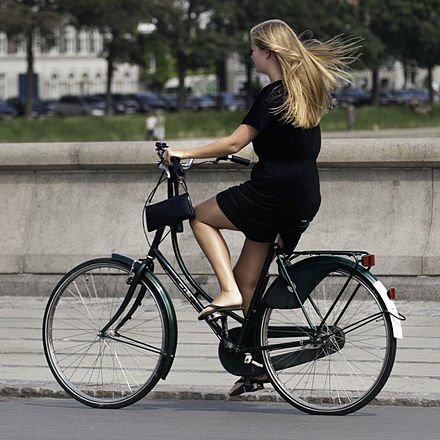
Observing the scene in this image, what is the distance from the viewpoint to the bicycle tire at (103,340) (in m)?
5.48

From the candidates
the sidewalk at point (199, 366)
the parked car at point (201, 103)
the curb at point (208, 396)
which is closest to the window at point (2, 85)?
the parked car at point (201, 103)

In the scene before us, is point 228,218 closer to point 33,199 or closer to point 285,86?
point 285,86

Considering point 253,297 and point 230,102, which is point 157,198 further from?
point 230,102

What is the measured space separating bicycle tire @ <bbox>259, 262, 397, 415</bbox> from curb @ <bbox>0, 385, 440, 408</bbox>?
0.36 metres

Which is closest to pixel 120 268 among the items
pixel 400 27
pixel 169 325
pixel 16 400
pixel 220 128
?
pixel 169 325

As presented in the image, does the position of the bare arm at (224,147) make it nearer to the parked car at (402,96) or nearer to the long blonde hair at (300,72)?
the long blonde hair at (300,72)

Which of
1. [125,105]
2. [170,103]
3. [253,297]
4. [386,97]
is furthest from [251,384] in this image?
[386,97]

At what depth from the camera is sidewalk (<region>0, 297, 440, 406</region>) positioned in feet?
19.0

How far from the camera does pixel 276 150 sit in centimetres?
521

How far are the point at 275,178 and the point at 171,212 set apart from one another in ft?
1.63

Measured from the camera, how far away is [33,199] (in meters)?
9.16

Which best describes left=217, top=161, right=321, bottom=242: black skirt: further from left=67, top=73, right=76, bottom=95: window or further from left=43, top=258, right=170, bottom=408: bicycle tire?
left=67, top=73, right=76, bottom=95: window

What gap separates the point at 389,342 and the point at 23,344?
2.66 metres

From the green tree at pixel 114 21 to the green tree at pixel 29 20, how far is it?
954 millimetres
